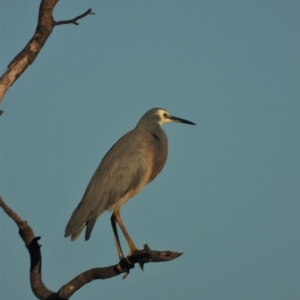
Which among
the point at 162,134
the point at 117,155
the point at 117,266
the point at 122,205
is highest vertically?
the point at 162,134

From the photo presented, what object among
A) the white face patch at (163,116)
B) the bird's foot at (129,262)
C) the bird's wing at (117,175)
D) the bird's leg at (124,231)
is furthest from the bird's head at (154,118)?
the bird's foot at (129,262)

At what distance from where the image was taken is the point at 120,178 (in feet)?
29.7

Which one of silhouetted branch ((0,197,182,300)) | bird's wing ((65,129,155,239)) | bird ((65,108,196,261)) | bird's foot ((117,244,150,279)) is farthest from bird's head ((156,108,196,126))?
silhouetted branch ((0,197,182,300))

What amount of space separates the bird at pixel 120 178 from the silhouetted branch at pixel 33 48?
2.19 m

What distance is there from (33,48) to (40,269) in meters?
2.42

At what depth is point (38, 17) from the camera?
23.6 ft

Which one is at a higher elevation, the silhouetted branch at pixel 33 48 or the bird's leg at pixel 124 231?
the silhouetted branch at pixel 33 48

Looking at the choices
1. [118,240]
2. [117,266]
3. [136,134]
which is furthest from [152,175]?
[117,266]

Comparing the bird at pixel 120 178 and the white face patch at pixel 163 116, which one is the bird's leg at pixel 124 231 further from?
the white face patch at pixel 163 116

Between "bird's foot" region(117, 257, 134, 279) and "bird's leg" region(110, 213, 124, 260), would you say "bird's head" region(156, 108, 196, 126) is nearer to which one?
"bird's leg" region(110, 213, 124, 260)

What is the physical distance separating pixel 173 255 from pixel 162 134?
3.76 metres

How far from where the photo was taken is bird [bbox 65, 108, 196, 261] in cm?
854

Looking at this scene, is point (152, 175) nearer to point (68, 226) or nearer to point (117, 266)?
point (68, 226)

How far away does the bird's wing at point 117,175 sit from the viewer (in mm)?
8680
